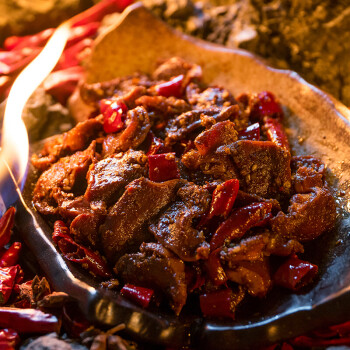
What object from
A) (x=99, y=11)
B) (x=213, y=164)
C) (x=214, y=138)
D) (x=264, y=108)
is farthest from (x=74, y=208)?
(x=99, y=11)

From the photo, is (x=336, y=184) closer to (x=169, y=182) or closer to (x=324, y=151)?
(x=324, y=151)

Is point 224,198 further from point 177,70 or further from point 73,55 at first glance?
point 73,55

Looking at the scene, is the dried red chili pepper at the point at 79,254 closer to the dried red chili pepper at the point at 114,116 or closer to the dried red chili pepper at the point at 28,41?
the dried red chili pepper at the point at 114,116

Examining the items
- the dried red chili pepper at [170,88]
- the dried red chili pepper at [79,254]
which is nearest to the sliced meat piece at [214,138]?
the dried red chili pepper at [170,88]

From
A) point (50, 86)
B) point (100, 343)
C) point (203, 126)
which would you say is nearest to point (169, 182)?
point (203, 126)

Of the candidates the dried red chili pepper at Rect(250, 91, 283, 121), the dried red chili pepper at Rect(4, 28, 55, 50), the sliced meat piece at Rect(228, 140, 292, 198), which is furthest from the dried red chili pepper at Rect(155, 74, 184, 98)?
the dried red chili pepper at Rect(4, 28, 55, 50)
